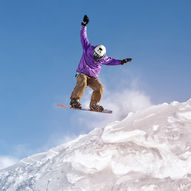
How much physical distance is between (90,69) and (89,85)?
1.76 feet

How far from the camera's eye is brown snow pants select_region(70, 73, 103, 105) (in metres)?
8.81

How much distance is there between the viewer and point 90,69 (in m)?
9.10

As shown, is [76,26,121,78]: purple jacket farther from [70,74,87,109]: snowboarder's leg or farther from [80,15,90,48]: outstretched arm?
[70,74,87,109]: snowboarder's leg

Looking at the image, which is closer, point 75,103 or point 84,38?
point 75,103

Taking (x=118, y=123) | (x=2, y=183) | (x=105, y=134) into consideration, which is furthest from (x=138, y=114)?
(x=2, y=183)

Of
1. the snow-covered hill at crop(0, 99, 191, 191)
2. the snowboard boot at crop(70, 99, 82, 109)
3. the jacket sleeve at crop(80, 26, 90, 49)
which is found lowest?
the snow-covered hill at crop(0, 99, 191, 191)

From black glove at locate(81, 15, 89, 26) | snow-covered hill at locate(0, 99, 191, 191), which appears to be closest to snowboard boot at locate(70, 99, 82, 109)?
snow-covered hill at locate(0, 99, 191, 191)

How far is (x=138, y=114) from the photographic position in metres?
9.68

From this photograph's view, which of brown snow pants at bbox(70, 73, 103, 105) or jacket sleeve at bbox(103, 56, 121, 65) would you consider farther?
jacket sleeve at bbox(103, 56, 121, 65)

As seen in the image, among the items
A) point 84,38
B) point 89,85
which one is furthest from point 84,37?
point 89,85

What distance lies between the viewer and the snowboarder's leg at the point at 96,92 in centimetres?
922

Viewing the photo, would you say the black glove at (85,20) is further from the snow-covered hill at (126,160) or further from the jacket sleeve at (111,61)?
the snow-covered hill at (126,160)

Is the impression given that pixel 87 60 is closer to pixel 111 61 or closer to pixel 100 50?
pixel 100 50

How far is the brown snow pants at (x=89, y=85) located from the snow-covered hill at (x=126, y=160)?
1.12 meters
